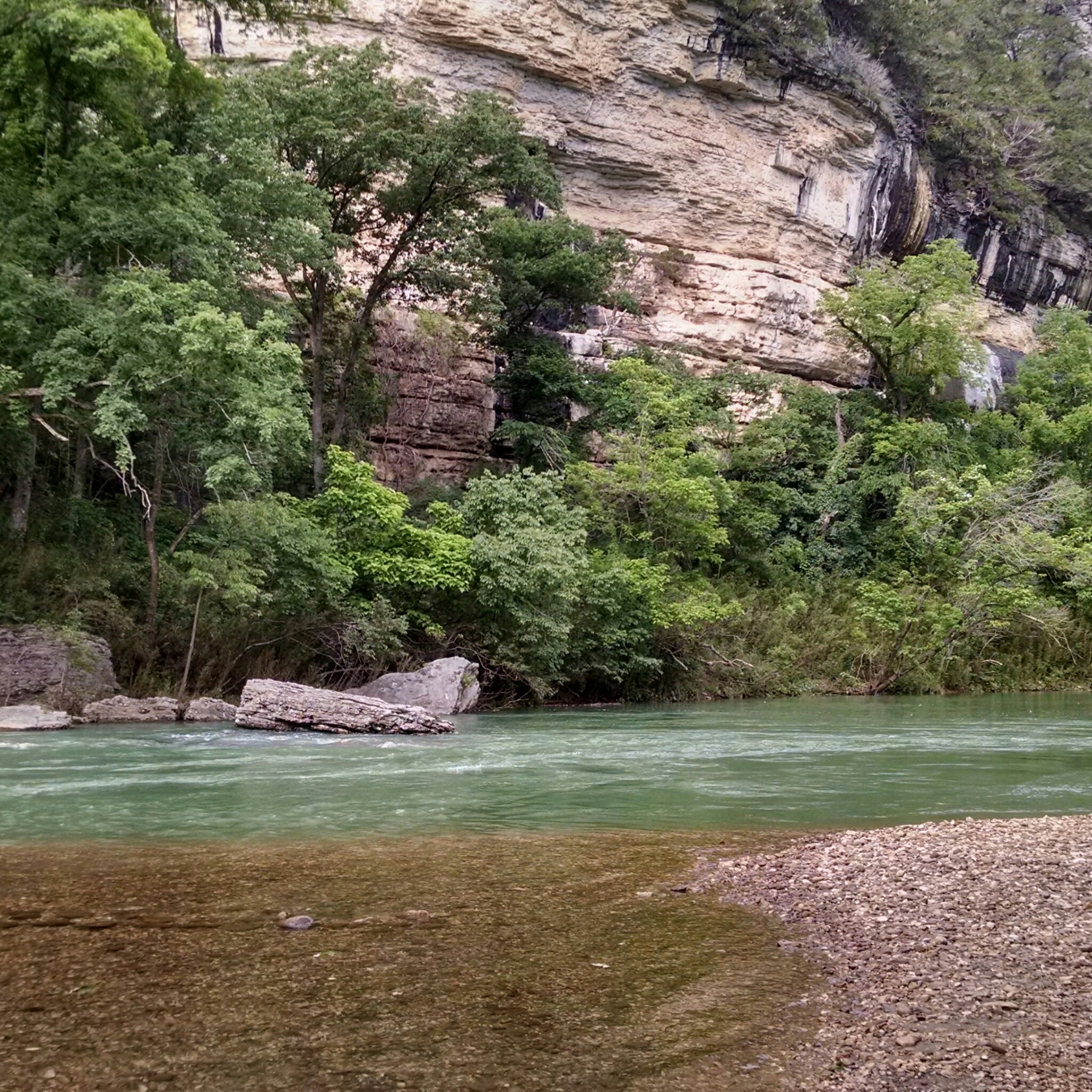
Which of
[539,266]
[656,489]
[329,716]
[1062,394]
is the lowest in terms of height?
[329,716]

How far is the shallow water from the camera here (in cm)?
719

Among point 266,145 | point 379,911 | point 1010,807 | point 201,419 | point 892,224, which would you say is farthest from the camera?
point 892,224

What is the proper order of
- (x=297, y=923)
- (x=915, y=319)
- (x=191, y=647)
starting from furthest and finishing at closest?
(x=915, y=319)
(x=191, y=647)
(x=297, y=923)

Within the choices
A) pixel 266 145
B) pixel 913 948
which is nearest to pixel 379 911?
pixel 913 948

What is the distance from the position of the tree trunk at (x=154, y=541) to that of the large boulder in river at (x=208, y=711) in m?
1.78

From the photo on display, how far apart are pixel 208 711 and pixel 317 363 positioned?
9850mm

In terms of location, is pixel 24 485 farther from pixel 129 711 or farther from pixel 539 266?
pixel 539 266

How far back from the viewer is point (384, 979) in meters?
3.67

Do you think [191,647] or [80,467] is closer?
[191,647]

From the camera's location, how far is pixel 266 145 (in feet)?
59.9

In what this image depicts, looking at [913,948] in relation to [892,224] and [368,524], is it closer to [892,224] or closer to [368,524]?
[368,524]

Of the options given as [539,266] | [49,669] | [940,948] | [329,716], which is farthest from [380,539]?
[940,948]

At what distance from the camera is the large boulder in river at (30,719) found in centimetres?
1345

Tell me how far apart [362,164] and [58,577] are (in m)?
11.3
